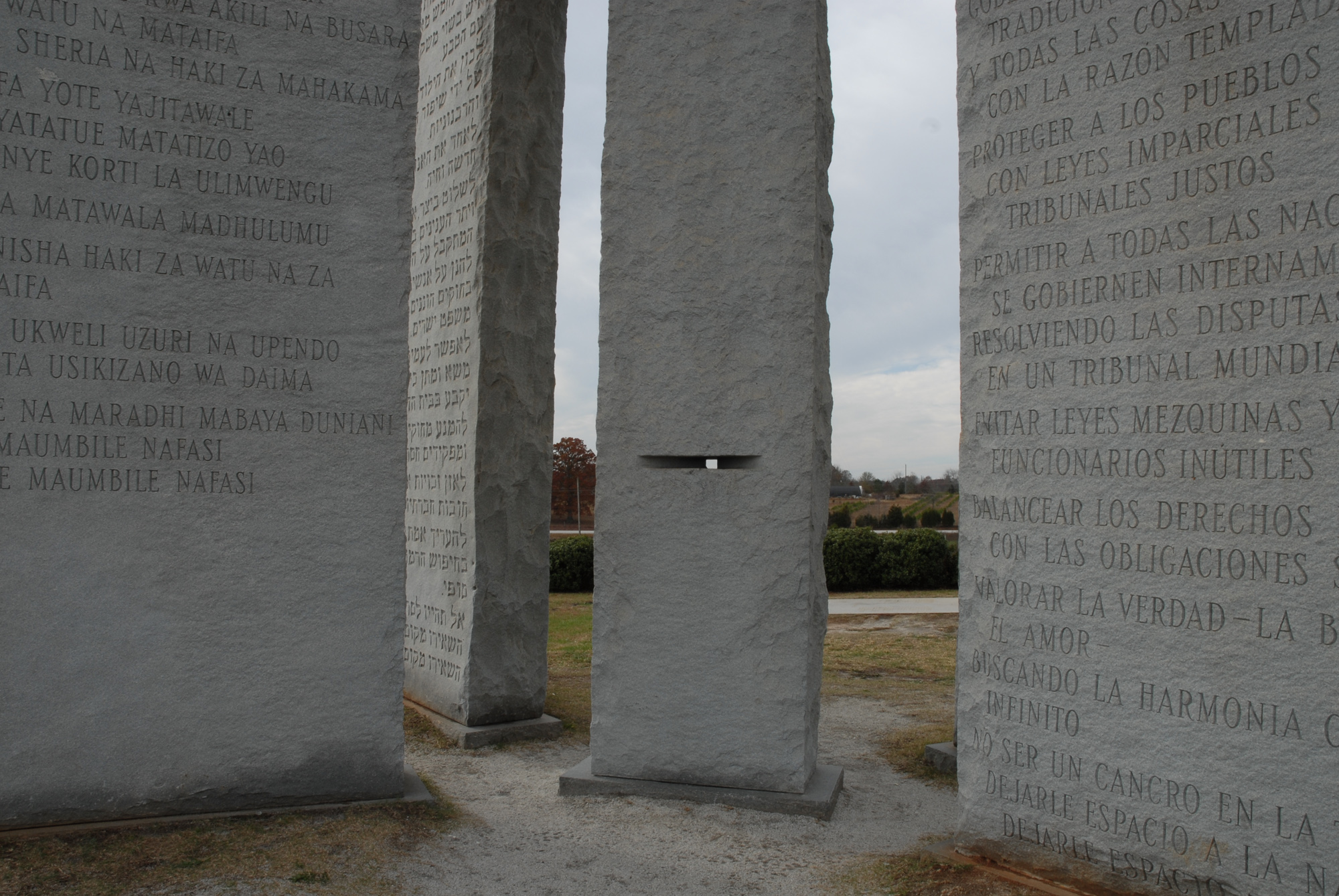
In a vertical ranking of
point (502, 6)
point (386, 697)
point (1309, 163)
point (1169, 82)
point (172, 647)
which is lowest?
point (386, 697)

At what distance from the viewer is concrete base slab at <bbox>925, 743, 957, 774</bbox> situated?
5246 millimetres

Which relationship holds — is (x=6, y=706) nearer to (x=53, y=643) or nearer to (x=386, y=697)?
(x=53, y=643)

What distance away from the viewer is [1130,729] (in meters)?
3.44

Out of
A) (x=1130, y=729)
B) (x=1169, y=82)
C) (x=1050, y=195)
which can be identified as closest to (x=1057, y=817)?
(x=1130, y=729)

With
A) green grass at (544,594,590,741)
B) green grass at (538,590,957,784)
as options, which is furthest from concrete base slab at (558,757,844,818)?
green grass at (544,594,590,741)

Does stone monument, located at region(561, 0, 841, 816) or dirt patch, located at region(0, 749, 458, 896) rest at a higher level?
stone monument, located at region(561, 0, 841, 816)

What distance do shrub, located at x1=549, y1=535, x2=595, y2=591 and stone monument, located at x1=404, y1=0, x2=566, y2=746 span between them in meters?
7.75

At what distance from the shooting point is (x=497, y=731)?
5.86 metres

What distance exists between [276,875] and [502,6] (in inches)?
208

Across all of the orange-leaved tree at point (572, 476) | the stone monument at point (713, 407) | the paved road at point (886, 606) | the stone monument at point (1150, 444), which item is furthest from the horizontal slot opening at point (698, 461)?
the orange-leaved tree at point (572, 476)

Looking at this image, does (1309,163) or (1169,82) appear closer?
(1309,163)

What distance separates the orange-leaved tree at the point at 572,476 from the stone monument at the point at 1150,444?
2219cm

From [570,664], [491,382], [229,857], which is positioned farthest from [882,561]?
[229,857]

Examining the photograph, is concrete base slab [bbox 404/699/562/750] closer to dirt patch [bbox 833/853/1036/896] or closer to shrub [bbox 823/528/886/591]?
dirt patch [bbox 833/853/1036/896]
